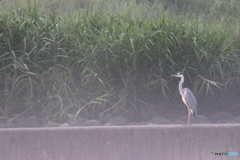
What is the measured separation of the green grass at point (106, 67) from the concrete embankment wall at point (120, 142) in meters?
1.38

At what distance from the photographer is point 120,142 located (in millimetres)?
5219

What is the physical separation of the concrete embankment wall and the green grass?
4.54 feet

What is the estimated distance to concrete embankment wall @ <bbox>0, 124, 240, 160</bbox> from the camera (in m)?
5.17

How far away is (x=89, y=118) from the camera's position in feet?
22.3

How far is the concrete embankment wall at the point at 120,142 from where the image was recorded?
17.0ft

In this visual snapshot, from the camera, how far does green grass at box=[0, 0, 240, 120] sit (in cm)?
676

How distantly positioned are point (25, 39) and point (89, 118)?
5.39ft

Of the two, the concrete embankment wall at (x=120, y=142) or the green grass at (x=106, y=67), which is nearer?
the concrete embankment wall at (x=120, y=142)

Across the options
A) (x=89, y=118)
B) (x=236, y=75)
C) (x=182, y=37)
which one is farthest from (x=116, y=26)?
(x=236, y=75)

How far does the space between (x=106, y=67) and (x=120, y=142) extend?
192cm

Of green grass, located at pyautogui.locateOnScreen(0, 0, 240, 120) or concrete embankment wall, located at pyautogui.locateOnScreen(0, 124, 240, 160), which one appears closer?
concrete embankment wall, located at pyautogui.locateOnScreen(0, 124, 240, 160)

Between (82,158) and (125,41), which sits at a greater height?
(125,41)

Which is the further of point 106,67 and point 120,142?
point 106,67

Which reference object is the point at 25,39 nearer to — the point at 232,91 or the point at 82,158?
the point at 82,158
